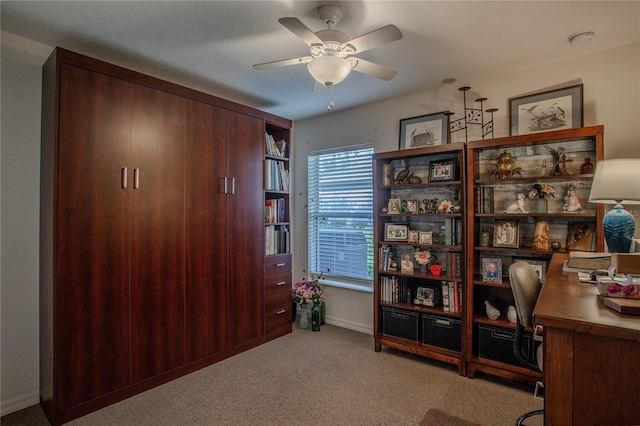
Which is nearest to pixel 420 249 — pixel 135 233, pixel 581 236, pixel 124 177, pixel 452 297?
pixel 452 297

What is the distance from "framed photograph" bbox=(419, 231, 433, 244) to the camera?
3072 millimetres

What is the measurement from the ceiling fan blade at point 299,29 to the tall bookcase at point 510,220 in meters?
1.62

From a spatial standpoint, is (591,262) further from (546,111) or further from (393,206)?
(393,206)

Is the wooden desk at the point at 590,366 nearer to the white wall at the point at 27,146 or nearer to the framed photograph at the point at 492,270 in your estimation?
the framed photograph at the point at 492,270

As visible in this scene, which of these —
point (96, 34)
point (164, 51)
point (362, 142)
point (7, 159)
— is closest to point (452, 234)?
point (362, 142)

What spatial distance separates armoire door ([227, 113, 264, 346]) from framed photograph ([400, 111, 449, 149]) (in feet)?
4.79

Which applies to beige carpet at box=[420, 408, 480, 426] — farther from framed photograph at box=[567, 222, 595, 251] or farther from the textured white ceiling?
the textured white ceiling

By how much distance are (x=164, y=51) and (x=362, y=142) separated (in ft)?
6.91

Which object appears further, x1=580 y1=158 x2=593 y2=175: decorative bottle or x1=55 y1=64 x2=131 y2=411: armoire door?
x1=580 y1=158 x2=593 y2=175: decorative bottle

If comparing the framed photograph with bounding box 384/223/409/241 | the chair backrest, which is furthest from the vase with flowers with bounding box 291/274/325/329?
the chair backrest

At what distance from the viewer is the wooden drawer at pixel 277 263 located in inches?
136

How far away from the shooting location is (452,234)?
115 inches

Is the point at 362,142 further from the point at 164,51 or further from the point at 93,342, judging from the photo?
the point at 93,342

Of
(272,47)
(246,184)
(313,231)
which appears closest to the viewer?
(272,47)
